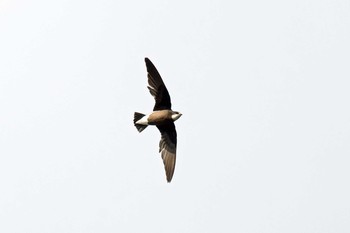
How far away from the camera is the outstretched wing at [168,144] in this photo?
24188mm

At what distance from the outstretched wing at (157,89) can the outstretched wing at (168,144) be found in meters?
0.74

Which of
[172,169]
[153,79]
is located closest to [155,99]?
[153,79]

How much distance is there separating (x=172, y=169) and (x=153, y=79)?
3.12m

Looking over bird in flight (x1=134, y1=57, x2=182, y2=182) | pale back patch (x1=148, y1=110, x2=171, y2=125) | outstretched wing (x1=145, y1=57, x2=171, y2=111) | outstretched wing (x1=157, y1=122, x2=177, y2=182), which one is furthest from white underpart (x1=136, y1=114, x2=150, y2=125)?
outstretched wing (x1=157, y1=122, x2=177, y2=182)

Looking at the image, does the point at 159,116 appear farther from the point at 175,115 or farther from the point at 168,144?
the point at 168,144

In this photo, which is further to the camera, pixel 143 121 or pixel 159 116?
pixel 159 116

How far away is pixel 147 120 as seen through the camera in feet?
76.9

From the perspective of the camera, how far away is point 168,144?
24.5 metres

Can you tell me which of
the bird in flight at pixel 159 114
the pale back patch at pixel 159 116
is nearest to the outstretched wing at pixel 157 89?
the bird in flight at pixel 159 114

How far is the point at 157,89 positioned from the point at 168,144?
2099mm

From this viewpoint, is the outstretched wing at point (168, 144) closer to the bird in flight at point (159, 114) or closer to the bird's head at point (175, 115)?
the bird in flight at point (159, 114)

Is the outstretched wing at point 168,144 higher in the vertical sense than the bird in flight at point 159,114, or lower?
lower

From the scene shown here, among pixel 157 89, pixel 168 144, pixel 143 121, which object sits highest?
pixel 157 89

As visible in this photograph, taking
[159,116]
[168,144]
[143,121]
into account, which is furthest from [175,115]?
[168,144]
